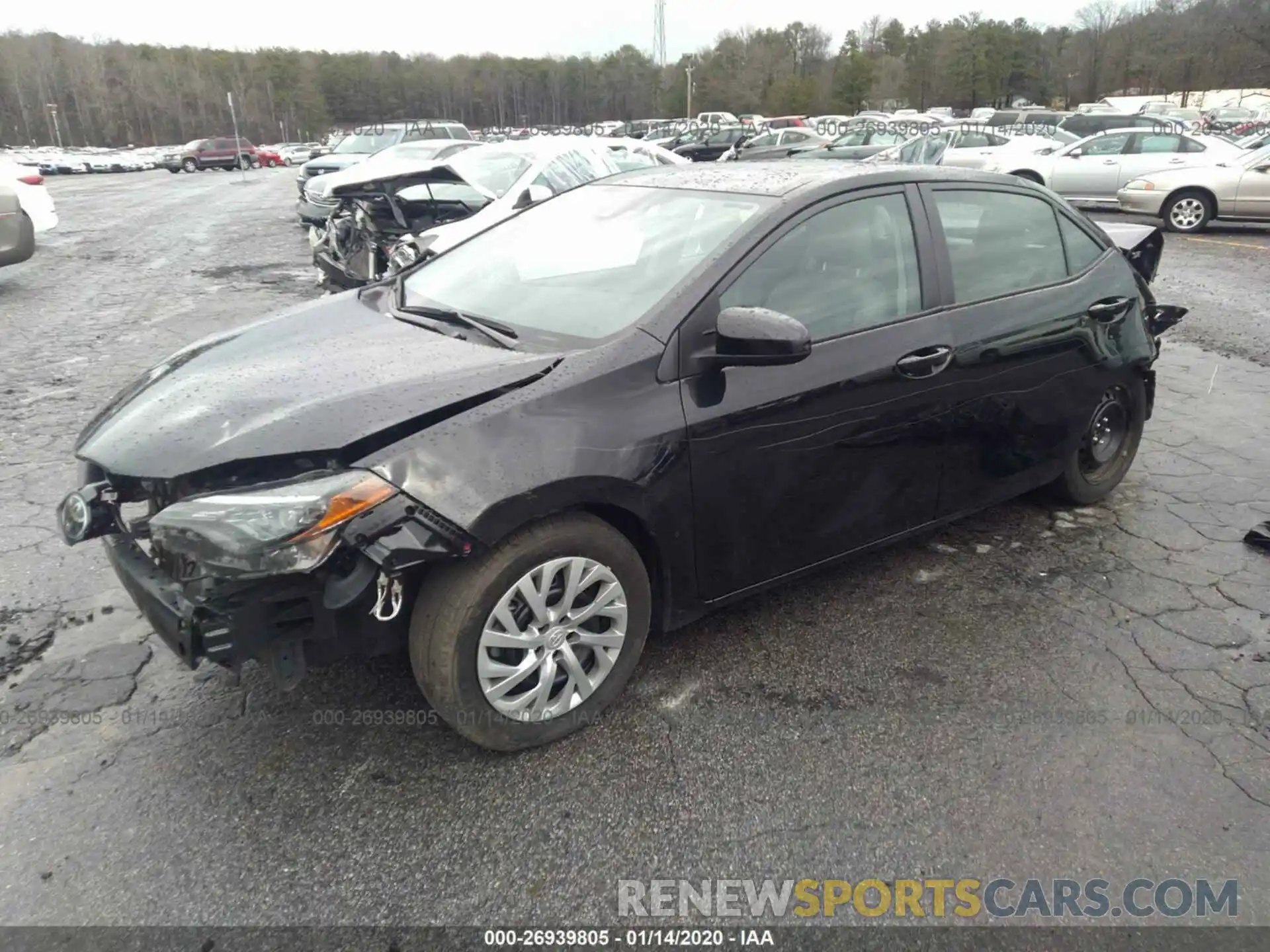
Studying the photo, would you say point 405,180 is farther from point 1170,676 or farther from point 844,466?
point 1170,676

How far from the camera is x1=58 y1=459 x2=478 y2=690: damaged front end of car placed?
6.93 feet

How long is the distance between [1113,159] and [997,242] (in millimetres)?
14730

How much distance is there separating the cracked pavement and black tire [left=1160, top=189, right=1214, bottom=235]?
38.2 ft

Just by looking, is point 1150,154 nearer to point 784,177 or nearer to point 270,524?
point 784,177

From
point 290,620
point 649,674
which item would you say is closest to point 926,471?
point 649,674

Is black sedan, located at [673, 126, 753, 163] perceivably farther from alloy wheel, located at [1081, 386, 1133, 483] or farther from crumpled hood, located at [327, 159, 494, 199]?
alloy wheel, located at [1081, 386, 1133, 483]

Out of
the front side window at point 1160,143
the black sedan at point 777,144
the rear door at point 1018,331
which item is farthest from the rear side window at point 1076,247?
the black sedan at point 777,144

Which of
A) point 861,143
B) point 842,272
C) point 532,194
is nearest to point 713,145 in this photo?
point 861,143

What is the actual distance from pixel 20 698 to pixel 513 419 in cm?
192

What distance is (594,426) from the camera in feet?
8.07

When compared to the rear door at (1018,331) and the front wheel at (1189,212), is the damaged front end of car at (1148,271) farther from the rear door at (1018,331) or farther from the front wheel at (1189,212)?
the front wheel at (1189,212)

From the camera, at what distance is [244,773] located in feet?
8.11

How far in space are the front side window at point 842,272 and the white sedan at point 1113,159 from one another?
14.0 metres

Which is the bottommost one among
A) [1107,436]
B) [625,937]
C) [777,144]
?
[625,937]
